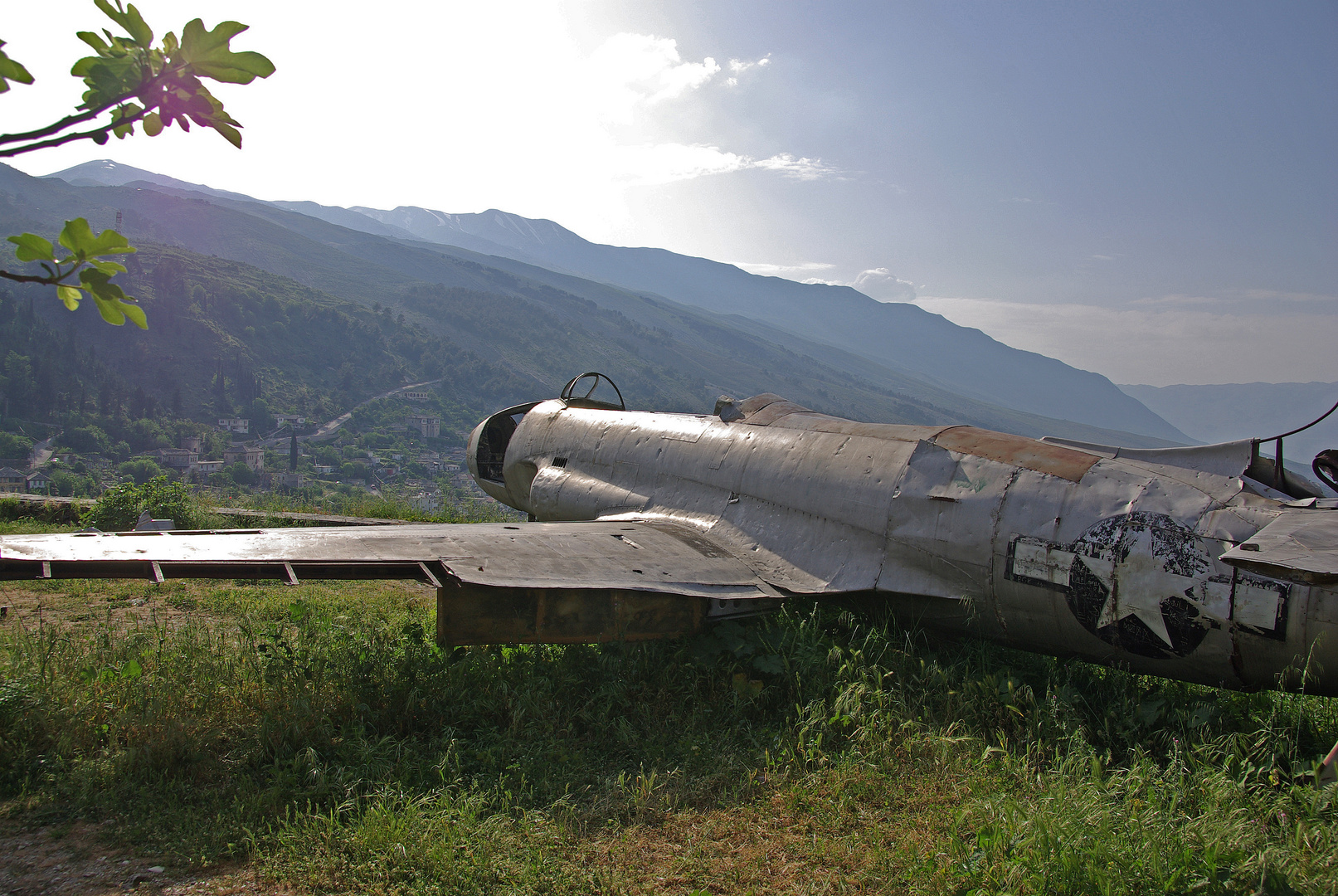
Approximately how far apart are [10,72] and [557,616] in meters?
4.45

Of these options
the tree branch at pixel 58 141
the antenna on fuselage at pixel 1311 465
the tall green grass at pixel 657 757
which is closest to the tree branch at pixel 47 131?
the tree branch at pixel 58 141

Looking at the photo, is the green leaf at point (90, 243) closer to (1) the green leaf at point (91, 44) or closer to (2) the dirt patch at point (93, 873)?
(1) the green leaf at point (91, 44)

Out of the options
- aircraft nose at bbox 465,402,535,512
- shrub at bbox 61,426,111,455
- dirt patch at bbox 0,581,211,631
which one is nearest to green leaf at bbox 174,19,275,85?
dirt patch at bbox 0,581,211,631

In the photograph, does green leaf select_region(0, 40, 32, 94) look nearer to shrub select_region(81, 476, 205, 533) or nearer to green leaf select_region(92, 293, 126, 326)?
green leaf select_region(92, 293, 126, 326)

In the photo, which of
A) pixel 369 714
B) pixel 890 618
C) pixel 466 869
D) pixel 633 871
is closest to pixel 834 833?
pixel 633 871

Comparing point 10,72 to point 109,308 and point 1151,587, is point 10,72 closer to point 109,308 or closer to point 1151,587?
point 109,308

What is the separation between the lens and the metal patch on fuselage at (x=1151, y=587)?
13.1 ft

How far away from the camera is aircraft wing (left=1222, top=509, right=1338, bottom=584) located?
3393mm

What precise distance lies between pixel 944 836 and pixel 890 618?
7.81 feet

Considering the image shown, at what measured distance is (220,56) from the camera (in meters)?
1.36

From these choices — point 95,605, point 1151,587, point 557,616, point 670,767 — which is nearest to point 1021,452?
point 1151,587

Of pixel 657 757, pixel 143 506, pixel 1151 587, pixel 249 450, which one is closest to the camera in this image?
pixel 1151 587

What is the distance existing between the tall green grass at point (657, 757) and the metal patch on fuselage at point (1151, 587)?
1.74 feet

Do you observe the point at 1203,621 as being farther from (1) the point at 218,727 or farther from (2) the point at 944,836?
(1) the point at 218,727
